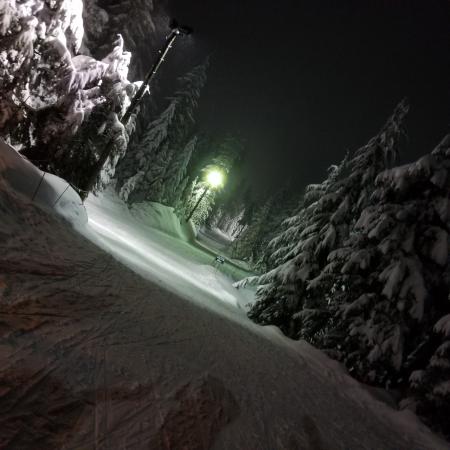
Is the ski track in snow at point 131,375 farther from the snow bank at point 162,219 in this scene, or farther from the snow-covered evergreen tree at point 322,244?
the snow bank at point 162,219

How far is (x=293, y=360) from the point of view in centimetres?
947

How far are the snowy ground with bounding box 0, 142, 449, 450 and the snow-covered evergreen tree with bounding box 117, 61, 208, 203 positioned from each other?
26.7 m

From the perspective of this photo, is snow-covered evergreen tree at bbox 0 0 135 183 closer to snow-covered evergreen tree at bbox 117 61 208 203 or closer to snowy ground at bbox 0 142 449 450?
snowy ground at bbox 0 142 449 450

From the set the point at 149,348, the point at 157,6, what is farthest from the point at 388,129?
the point at 157,6

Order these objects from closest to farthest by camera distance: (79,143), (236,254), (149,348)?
1. (149,348)
2. (79,143)
3. (236,254)

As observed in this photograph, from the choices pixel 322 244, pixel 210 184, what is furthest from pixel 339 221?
pixel 210 184

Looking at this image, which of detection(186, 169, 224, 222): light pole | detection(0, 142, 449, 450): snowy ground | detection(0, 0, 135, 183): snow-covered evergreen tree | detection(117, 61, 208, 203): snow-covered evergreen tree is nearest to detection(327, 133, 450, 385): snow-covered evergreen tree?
detection(0, 142, 449, 450): snowy ground

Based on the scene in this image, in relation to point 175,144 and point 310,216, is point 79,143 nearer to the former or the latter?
point 310,216

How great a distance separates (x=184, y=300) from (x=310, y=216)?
348 inches

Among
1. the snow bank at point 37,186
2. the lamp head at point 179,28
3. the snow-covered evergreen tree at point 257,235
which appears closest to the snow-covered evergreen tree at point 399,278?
the lamp head at point 179,28

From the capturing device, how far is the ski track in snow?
3422mm

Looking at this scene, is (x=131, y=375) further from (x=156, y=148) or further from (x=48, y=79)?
(x=156, y=148)

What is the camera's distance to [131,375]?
438cm

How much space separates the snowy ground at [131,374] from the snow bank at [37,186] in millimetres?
564
